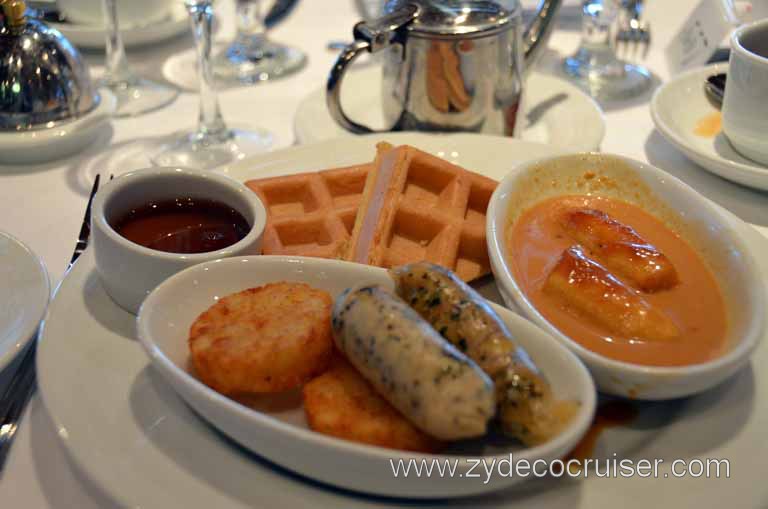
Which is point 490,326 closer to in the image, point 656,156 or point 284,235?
point 284,235

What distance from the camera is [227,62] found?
3.02 m

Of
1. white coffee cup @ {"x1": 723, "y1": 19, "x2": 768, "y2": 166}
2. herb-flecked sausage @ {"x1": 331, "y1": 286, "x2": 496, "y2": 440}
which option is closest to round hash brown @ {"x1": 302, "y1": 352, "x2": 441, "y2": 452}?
herb-flecked sausage @ {"x1": 331, "y1": 286, "x2": 496, "y2": 440}

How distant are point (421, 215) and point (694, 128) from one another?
1158 mm

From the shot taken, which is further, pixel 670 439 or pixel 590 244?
pixel 590 244

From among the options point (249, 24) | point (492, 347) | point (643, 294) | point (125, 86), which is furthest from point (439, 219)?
point (249, 24)

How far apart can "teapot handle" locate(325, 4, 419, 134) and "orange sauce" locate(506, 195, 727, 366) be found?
0.74 metres

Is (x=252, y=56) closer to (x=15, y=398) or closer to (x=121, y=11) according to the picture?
(x=121, y=11)

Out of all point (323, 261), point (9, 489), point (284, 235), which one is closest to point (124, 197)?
point (284, 235)

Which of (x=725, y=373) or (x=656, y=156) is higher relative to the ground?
(x=725, y=373)

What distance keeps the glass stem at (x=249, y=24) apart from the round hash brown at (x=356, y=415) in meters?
2.30

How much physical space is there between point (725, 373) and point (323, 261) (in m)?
0.74

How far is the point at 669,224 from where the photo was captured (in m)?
1.64

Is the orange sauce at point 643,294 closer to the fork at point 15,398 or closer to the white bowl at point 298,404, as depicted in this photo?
the white bowl at point 298,404

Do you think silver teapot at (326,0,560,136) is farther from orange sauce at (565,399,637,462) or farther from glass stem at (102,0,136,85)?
orange sauce at (565,399,637,462)
